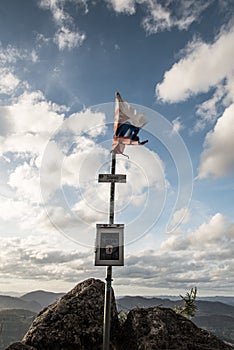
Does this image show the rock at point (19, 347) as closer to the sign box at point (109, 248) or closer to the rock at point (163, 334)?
the rock at point (163, 334)

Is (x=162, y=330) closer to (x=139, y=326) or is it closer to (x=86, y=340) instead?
(x=139, y=326)

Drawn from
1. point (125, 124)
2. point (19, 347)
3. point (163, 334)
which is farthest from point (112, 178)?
point (19, 347)

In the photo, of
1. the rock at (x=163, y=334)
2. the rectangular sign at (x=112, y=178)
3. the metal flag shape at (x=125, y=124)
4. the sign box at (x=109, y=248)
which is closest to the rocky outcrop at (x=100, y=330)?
the rock at (x=163, y=334)

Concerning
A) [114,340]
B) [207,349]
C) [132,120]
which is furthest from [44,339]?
[132,120]

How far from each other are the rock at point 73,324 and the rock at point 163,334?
3.09 feet

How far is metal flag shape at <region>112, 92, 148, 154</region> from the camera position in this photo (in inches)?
575

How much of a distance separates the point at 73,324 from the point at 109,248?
4.61 meters

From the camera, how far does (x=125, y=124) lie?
14.8 meters

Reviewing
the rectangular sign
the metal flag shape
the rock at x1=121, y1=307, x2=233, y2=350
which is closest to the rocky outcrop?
the rock at x1=121, y1=307, x2=233, y2=350

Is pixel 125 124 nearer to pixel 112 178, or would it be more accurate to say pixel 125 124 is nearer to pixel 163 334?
pixel 112 178

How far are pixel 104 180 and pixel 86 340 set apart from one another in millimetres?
7027

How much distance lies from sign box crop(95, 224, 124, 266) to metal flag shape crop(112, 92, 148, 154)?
4.04m

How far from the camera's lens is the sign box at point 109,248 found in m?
12.0

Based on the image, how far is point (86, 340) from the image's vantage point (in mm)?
13766
